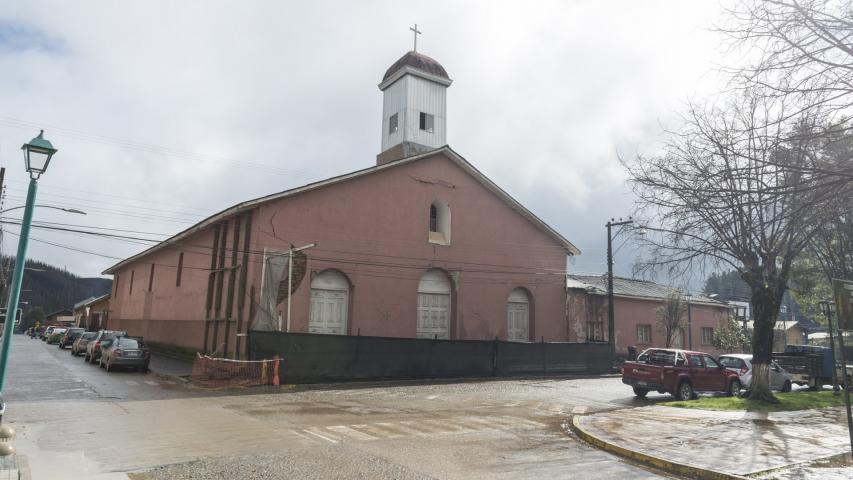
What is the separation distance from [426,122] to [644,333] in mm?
21521

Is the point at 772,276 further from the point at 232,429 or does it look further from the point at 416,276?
the point at 232,429

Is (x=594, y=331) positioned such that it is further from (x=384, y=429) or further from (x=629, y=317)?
(x=384, y=429)

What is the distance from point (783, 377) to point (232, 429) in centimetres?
2140

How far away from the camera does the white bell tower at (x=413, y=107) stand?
30.4m

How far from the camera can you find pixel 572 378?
2559 centimetres

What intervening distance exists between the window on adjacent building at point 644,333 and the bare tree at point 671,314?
2.63 ft

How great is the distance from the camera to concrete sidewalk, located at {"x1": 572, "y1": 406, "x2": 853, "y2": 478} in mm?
8625

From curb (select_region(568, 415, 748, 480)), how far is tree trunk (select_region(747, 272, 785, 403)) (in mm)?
9309

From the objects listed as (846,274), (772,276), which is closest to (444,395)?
(772,276)

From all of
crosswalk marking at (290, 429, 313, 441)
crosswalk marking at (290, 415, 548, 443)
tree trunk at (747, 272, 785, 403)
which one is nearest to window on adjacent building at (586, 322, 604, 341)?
tree trunk at (747, 272, 785, 403)

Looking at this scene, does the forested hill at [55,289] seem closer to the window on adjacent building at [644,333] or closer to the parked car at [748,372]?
the window on adjacent building at [644,333]

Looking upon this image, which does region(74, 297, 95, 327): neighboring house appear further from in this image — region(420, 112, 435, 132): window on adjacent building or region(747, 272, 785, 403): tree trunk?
region(747, 272, 785, 403): tree trunk

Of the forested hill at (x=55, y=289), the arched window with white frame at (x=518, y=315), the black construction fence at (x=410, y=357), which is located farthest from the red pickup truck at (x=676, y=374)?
the forested hill at (x=55, y=289)

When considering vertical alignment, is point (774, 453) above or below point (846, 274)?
below
